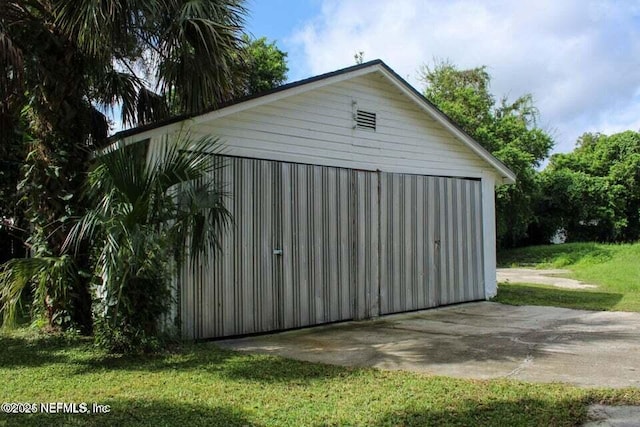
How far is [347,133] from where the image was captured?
379 inches

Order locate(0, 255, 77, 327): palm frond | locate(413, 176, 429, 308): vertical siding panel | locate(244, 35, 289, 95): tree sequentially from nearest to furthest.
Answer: locate(0, 255, 77, 327): palm frond, locate(413, 176, 429, 308): vertical siding panel, locate(244, 35, 289, 95): tree

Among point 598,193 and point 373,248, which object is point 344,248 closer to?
point 373,248

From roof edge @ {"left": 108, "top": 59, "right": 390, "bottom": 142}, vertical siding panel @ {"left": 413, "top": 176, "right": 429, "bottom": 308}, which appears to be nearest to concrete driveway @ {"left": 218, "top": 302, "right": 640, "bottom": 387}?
vertical siding panel @ {"left": 413, "top": 176, "right": 429, "bottom": 308}

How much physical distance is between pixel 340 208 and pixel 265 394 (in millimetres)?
4864

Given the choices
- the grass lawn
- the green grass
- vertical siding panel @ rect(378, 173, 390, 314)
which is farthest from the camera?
the grass lawn

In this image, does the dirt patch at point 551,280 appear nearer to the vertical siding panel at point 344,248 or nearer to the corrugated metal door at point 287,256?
the corrugated metal door at point 287,256

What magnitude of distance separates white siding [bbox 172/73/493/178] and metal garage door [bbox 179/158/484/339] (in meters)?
0.24

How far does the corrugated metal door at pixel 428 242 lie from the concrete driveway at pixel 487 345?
1.88ft

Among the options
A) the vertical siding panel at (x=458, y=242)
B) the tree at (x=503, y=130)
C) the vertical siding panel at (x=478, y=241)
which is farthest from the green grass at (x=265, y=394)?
the tree at (x=503, y=130)

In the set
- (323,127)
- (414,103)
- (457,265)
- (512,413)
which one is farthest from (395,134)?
(512,413)

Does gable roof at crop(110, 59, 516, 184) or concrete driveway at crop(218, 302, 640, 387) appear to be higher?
gable roof at crop(110, 59, 516, 184)

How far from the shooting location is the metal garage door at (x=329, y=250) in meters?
7.91

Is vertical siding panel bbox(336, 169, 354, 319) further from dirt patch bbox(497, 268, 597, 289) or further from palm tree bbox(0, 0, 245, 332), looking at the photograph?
dirt patch bbox(497, 268, 597, 289)

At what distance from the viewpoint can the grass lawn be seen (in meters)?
11.8
